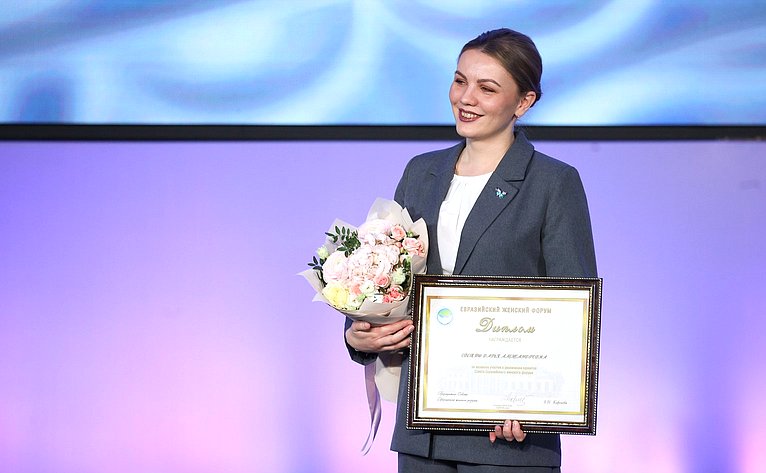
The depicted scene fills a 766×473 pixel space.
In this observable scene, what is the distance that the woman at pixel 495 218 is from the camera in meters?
1.98

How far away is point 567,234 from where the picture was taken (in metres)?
2.01

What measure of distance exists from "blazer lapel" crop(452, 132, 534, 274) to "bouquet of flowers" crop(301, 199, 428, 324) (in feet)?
0.26

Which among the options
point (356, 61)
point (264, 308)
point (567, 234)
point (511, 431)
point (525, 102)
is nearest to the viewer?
point (511, 431)

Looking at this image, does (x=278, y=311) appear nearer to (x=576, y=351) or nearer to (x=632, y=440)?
(x=632, y=440)

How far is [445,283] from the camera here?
1.92m

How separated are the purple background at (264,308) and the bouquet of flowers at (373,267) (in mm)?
1720

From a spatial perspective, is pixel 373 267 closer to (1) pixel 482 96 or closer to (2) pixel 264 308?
(1) pixel 482 96

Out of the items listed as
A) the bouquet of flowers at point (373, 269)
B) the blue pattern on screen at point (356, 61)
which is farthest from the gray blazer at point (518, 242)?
the blue pattern on screen at point (356, 61)

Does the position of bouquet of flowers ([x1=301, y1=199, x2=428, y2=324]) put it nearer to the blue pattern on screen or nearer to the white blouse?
the white blouse

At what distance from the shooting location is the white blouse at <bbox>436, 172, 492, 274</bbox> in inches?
81.3

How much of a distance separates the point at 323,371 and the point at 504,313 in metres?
→ 1.97

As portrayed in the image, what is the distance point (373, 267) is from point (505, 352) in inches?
11.5

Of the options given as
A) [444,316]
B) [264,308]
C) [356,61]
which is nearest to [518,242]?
[444,316]

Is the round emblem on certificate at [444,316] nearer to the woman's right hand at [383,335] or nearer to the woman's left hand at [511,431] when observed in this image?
the woman's right hand at [383,335]
